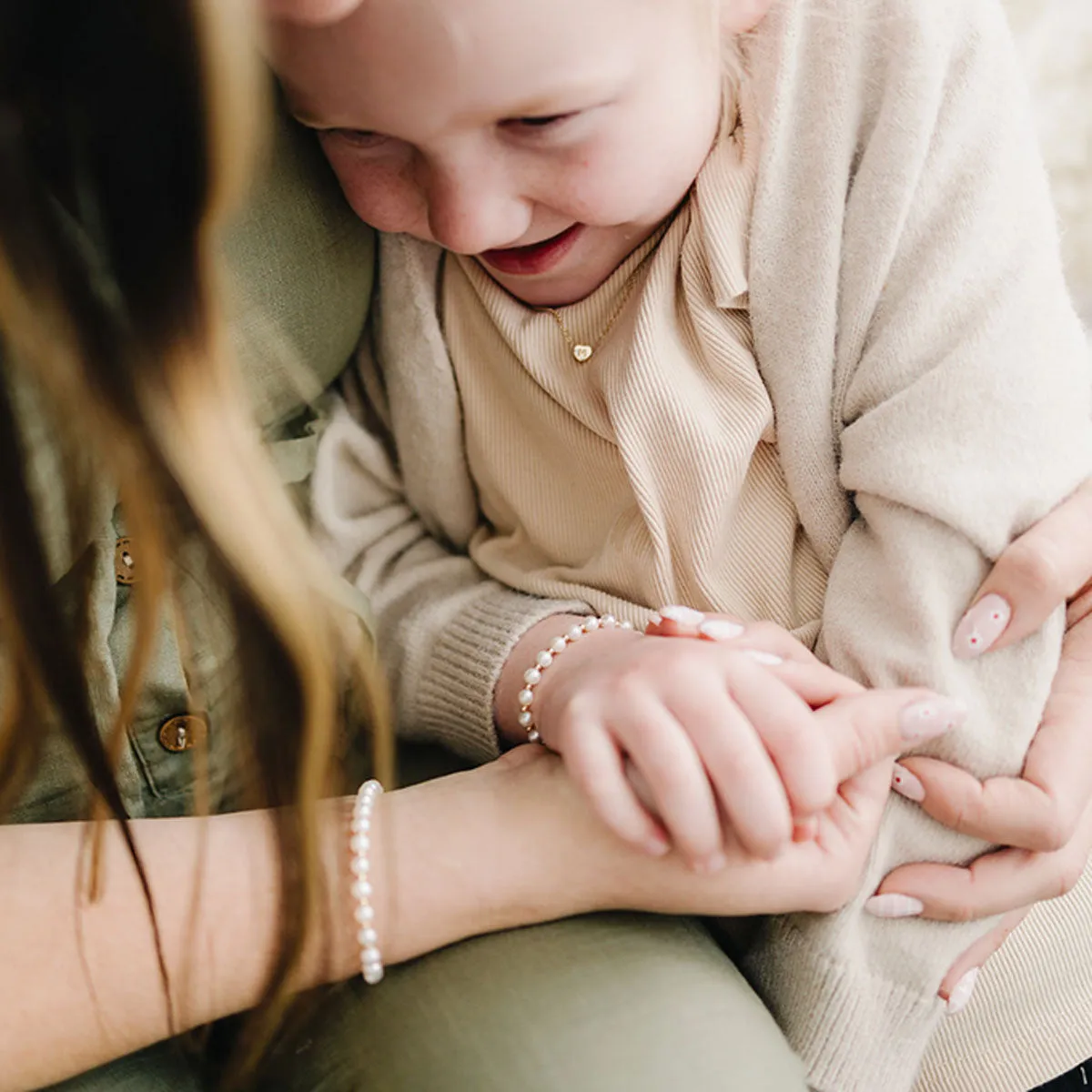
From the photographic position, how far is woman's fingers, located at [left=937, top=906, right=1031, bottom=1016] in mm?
703

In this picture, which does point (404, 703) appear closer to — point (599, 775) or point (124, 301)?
point (599, 775)

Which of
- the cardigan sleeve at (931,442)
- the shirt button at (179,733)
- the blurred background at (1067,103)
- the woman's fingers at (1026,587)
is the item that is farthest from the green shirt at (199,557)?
the blurred background at (1067,103)

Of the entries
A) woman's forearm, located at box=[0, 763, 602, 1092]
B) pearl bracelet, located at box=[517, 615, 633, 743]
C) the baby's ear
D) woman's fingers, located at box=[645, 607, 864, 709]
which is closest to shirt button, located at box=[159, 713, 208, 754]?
woman's forearm, located at box=[0, 763, 602, 1092]

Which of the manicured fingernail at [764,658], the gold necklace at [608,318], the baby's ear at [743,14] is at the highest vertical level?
the baby's ear at [743,14]

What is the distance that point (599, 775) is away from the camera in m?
0.59

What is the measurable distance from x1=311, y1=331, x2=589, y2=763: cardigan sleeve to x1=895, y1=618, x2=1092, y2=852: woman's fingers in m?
0.26

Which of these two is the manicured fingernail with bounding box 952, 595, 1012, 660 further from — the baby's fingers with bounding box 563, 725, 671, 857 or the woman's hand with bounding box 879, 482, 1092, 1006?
the baby's fingers with bounding box 563, 725, 671, 857

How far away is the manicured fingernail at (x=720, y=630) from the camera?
0.65 m

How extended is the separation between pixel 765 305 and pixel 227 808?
50 centimetres

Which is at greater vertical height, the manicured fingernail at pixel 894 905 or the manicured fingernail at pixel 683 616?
the manicured fingernail at pixel 683 616

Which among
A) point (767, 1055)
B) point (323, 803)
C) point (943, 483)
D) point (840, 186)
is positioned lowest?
point (767, 1055)

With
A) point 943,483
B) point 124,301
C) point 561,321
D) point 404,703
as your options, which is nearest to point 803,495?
point 943,483

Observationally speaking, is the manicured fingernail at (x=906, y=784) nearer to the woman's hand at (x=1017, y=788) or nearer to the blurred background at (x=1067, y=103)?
the woman's hand at (x=1017, y=788)

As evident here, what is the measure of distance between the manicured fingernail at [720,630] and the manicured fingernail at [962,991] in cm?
27
